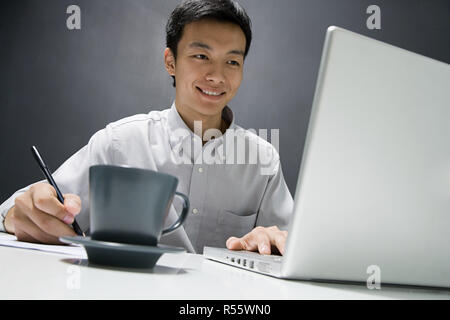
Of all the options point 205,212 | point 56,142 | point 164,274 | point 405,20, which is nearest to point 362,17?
point 405,20

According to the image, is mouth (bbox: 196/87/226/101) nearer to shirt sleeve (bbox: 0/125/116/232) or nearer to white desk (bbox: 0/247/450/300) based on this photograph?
shirt sleeve (bbox: 0/125/116/232)

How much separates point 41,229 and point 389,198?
1.72ft

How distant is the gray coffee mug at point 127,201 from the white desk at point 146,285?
0.04m

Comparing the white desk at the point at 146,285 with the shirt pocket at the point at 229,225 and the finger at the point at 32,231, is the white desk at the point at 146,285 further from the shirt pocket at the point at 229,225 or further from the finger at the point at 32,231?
the shirt pocket at the point at 229,225

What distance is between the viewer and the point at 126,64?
2156mm

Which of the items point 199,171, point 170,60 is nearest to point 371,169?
point 199,171

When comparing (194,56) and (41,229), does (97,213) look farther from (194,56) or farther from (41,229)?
(194,56)

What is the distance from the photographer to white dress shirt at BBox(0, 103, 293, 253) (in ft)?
4.24

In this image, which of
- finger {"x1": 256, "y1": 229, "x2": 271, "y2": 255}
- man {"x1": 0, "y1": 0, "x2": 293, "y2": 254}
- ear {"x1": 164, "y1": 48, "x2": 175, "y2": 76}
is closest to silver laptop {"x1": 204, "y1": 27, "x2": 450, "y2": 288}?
finger {"x1": 256, "y1": 229, "x2": 271, "y2": 255}

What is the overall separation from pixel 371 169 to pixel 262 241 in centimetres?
38

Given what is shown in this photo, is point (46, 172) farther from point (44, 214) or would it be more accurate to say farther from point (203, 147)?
point (203, 147)

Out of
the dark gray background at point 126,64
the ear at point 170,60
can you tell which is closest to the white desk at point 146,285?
the ear at point 170,60

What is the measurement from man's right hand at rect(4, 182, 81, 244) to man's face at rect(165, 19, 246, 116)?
0.81 m

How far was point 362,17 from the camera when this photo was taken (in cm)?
223
